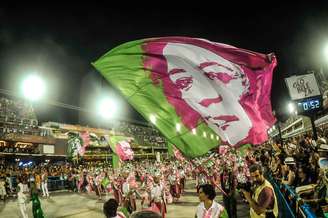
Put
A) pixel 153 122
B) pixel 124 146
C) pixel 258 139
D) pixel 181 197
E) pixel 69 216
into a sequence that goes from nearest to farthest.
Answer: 1. pixel 258 139
2. pixel 153 122
3. pixel 69 216
4. pixel 124 146
5. pixel 181 197

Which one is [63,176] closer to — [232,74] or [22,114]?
[22,114]

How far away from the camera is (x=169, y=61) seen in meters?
6.18

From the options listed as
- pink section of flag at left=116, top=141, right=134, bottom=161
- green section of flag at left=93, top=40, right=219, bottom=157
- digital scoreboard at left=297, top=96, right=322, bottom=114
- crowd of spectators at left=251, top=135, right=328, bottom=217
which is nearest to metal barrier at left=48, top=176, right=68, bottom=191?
pink section of flag at left=116, top=141, right=134, bottom=161

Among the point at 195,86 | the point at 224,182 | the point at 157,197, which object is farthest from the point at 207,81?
the point at 157,197

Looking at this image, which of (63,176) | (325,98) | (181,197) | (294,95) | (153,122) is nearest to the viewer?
(153,122)

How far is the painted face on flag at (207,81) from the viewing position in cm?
585

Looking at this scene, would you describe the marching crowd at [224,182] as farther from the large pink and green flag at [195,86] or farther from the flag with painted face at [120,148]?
the flag with painted face at [120,148]

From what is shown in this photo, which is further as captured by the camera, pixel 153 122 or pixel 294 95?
pixel 294 95

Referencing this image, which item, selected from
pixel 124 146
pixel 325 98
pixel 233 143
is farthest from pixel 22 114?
pixel 233 143

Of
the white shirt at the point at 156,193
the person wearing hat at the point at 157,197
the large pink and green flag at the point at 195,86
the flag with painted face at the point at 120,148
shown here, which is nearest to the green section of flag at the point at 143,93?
the large pink and green flag at the point at 195,86

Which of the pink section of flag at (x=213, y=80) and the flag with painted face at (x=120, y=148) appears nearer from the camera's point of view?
the pink section of flag at (x=213, y=80)

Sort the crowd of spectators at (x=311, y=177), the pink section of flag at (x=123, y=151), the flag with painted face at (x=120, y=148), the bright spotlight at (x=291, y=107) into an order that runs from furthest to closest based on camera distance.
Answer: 1. the bright spotlight at (x=291, y=107)
2. the pink section of flag at (x=123, y=151)
3. the flag with painted face at (x=120, y=148)
4. the crowd of spectators at (x=311, y=177)

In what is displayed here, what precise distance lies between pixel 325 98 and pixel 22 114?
36.3 meters

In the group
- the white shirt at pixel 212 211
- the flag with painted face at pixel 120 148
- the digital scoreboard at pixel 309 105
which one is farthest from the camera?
the flag with painted face at pixel 120 148
